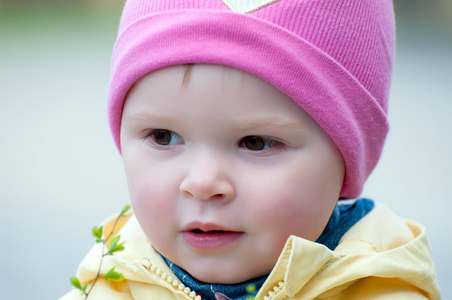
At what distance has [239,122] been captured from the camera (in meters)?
1.36

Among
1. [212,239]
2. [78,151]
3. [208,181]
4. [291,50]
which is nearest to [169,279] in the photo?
[212,239]

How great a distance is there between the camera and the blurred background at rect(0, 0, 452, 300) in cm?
287

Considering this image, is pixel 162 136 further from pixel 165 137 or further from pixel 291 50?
pixel 291 50

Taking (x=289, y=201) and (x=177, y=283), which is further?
(x=177, y=283)

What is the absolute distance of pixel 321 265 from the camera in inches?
54.9

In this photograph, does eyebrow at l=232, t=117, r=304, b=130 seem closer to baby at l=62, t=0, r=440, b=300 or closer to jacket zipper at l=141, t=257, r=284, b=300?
baby at l=62, t=0, r=440, b=300

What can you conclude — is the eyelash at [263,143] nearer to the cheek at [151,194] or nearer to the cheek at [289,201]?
the cheek at [289,201]

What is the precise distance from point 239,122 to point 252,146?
74 mm

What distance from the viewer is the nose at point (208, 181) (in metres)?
1.34

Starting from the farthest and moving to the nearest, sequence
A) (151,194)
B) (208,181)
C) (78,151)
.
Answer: (78,151) → (151,194) → (208,181)

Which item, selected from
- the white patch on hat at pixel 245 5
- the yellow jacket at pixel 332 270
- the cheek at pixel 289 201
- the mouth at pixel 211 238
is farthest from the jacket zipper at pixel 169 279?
the white patch on hat at pixel 245 5

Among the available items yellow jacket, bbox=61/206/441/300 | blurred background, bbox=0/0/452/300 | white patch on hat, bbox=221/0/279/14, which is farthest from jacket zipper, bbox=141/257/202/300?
blurred background, bbox=0/0/452/300

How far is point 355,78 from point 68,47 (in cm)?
531

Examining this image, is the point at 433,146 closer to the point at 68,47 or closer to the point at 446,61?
the point at 446,61
